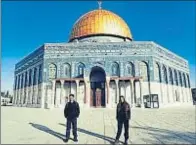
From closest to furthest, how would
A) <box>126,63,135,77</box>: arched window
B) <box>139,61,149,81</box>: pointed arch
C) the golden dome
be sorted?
1. <box>139,61,149,81</box>: pointed arch
2. <box>126,63,135,77</box>: arched window
3. the golden dome

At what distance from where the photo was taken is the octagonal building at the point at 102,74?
22969 mm

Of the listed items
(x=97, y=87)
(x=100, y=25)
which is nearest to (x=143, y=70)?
(x=97, y=87)

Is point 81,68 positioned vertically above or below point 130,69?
above

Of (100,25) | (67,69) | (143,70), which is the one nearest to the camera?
(143,70)

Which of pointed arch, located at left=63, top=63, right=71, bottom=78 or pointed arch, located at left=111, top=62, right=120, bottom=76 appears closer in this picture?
pointed arch, located at left=111, top=62, right=120, bottom=76

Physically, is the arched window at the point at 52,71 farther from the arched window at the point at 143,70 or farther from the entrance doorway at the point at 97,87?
the arched window at the point at 143,70

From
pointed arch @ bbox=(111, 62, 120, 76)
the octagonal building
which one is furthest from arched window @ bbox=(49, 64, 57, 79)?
pointed arch @ bbox=(111, 62, 120, 76)

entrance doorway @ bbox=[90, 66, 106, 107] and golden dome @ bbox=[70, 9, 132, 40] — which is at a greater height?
golden dome @ bbox=[70, 9, 132, 40]

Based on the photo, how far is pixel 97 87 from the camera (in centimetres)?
2391

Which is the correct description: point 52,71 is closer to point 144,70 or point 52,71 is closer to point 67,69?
point 67,69

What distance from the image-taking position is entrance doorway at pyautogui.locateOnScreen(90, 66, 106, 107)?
77.3ft

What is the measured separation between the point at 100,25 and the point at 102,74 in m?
7.07

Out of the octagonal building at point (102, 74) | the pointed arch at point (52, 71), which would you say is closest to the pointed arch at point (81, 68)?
the octagonal building at point (102, 74)

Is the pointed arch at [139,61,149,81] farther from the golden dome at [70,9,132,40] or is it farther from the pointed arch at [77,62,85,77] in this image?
the pointed arch at [77,62,85,77]
